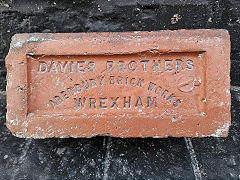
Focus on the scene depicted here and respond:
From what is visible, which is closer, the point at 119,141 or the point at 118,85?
the point at 118,85

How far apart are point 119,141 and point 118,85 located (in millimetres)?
331

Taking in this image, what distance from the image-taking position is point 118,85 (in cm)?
86

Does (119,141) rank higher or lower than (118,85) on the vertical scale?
lower

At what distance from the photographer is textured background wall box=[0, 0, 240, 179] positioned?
0.88 m

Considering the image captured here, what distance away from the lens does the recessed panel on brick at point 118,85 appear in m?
0.84

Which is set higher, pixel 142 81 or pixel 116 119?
pixel 142 81

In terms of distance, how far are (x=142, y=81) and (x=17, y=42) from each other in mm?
550

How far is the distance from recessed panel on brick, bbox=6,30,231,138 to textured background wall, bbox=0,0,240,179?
15 centimetres

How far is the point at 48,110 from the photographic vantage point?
0.87 m

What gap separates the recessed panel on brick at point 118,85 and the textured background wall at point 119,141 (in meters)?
0.15

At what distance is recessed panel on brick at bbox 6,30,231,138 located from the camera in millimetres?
837

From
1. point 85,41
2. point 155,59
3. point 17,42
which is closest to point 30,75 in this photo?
point 17,42

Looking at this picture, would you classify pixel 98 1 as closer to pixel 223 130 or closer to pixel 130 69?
pixel 130 69

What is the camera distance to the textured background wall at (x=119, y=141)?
88cm
